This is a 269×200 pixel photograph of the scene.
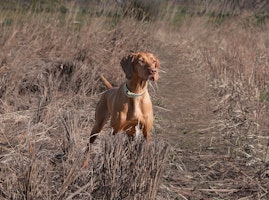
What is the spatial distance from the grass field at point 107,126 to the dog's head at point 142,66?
566 mm

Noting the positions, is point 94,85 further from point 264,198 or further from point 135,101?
point 264,198

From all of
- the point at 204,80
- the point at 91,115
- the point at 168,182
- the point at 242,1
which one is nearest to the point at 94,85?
the point at 91,115

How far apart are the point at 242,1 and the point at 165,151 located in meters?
8.07

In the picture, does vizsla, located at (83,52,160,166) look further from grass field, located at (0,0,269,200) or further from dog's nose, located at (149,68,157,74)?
grass field, located at (0,0,269,200)

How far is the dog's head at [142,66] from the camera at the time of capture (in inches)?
131

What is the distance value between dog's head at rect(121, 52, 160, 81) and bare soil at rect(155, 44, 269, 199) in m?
0.67

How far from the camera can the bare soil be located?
333cm

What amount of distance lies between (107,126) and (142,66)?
144cm

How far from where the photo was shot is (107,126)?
470 cm

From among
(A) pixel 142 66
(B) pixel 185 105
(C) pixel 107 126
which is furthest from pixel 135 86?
(B) pixel 185 105

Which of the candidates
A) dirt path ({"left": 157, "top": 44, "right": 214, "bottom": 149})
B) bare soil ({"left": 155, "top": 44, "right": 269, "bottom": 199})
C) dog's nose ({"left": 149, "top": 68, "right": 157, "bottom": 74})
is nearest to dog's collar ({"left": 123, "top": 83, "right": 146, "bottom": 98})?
dog's nose ({"left": 149, "top": 68, "right": 157, "bottom": 74})

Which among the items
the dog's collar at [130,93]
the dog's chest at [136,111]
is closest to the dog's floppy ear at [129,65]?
the dog's collar at [130,93]

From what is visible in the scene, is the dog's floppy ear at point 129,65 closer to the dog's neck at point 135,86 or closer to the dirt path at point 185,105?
the dog's neck at point 135,86

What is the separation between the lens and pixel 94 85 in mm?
6031
